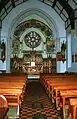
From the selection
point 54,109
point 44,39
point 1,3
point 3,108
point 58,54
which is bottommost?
point 54,109

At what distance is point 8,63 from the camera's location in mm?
28469

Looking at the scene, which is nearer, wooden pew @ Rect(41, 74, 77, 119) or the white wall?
wooden pew @ Rect(41, 74, 77, 119)


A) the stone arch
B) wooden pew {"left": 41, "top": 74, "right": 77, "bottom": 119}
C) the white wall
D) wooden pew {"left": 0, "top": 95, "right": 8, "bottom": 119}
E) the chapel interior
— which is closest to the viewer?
wooden pew {"left": 0, "top": 95, "right": 8, "bottom": 119}

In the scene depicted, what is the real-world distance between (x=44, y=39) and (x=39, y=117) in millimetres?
26207

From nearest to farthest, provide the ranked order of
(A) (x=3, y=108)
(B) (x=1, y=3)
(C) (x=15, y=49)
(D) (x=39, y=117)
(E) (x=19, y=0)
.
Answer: (A) (x=3, y=108), (D) (x=39, y=117), (B) (x=1, y=3), (E) (x=19, y=0), (C) (x=15, y=49)

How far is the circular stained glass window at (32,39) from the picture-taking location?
1289 inches

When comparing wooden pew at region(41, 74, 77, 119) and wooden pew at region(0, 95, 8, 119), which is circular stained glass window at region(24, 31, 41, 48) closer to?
wooden pew at region(41, 74, 77, 119)

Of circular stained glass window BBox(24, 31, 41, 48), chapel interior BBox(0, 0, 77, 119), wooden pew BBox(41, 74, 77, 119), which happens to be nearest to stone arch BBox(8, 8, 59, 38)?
chapel interior BBox(0, 0, 77, 119)

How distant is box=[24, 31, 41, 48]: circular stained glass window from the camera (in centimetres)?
3275

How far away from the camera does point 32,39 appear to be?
32750mm

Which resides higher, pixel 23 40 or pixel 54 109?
pixel 23 40

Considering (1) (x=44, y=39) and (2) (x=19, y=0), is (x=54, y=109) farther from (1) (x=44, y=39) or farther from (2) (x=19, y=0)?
(1) (x=44, y=39)

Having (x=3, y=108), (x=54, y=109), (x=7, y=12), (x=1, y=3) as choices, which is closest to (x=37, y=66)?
(x=7, y=12)

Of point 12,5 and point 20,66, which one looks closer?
point 12,5
